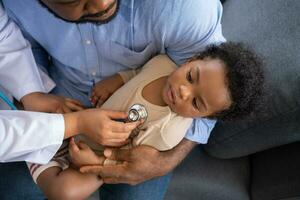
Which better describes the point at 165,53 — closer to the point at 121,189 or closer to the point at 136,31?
the point at 136,31

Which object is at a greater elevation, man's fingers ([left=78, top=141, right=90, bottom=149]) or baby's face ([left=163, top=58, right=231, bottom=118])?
baby's face ([left=163, top=58, right=231, bottom=118])

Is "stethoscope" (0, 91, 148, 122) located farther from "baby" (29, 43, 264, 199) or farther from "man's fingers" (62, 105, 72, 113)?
"man's fingers" (62, 105, 72, 113)

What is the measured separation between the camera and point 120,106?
3.84ft

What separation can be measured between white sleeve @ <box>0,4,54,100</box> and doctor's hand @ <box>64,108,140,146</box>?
23 centimetres

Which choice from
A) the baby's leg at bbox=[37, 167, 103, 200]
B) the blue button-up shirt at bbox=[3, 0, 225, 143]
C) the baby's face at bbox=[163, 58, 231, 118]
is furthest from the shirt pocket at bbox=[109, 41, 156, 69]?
the baby's leg at bbox=[37, 167, 103, 200]

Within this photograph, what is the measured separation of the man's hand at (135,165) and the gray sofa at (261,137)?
234 millimetres

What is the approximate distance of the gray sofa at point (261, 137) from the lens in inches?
45.5

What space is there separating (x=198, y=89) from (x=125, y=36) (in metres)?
0.25

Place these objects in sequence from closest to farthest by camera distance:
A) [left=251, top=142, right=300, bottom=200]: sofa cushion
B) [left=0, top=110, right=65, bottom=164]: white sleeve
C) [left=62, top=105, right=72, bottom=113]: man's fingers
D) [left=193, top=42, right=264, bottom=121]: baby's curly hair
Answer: [left=0, top=110, right=65, bottom=164]: white sleeve < [left=193, top=42, right=264, bottom=121]: baby's curly hair < [left=62, top=105, right=72, bottom=113]: man's fingers < [left=251, top=142, right=300, bottom=200]: sofa cushion

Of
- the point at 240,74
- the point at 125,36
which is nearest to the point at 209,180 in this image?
the point at 240,74

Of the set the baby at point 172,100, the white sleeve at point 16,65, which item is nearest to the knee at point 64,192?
the baby at point 172,100

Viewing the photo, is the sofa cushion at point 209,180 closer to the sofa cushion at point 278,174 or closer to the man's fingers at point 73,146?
the sofa cushion at point 278,174

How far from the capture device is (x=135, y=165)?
1.14m

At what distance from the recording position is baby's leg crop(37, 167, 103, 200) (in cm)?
110
